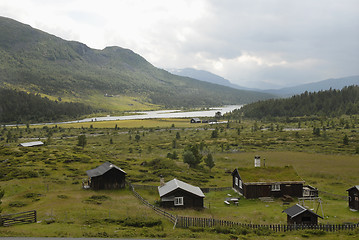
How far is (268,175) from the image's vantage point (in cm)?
4272

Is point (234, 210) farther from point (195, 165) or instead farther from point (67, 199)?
point (195, 165)

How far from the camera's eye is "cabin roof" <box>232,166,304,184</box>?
41469 mm

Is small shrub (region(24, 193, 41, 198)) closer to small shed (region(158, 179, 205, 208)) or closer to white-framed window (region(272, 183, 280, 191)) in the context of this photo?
small shed (region(158, 179, 205, 208))

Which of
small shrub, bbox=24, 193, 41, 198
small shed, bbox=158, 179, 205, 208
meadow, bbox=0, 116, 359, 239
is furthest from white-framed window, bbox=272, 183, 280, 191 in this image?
small shrub, bbox=24, 193, 41, 198

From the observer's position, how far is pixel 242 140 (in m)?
111

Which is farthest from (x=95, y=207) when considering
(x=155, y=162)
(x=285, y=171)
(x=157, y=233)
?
(x=155, y=162)

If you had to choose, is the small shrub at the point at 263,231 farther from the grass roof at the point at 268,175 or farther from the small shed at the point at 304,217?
the grass roof at the point at 268,175

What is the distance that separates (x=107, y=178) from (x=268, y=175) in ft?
79.0

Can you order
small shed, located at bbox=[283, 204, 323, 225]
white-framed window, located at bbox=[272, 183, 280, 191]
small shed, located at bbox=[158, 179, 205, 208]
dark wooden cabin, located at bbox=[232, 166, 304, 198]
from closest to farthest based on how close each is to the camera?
small shed, located at bbox=[283, 204, 323, 225]
small shed, located at bbox=[158, 179, 205, 208]
dark wooden cabin, located at bbox=[232, 166, 304, 198]
white-framed window, located at bbox=[272, 183, 280, 191]

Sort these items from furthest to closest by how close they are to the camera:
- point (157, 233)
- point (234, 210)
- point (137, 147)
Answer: point (137, 147) → point (234, 210) → point (157, 233)

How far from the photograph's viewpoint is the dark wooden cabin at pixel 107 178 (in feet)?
140

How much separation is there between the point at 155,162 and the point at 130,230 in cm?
4132

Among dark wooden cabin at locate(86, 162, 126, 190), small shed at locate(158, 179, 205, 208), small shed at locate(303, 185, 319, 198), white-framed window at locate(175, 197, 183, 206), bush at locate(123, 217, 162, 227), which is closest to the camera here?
bush at locate(123, 217, 162, 227)

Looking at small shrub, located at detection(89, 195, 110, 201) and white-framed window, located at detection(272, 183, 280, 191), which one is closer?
small shrub, located at detection(89, 195, 110, 201)
